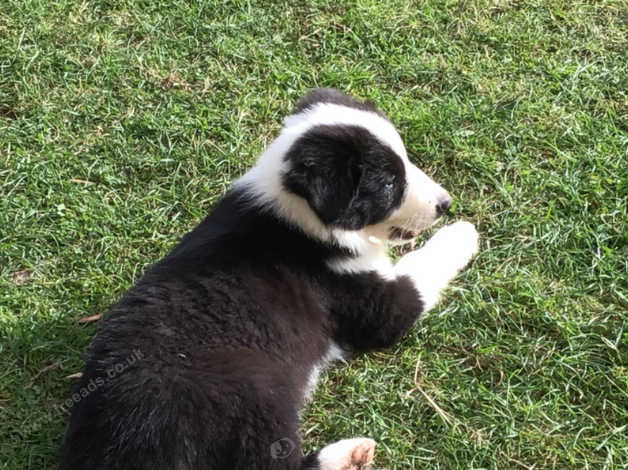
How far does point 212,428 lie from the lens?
267 centimetres

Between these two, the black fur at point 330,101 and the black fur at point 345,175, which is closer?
the black fur at point 345,175

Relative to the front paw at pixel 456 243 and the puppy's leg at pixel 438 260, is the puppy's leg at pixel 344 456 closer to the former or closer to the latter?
the puppy's leg at pixel 438 260

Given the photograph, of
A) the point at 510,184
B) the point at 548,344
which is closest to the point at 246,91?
the point at 510,184

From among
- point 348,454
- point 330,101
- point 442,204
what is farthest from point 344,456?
point 330,101

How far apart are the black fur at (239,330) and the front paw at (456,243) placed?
39 cm

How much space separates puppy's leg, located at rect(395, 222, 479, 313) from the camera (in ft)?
12.1

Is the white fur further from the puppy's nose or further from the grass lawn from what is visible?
the grass lawn

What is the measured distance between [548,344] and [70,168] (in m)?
3.19

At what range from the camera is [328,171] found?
3.04 meters

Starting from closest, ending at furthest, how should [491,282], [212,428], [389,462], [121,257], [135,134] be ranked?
1. [212,428]
2. [389,462]
3. [491,282]
4. [121,257]
5. [135,134]

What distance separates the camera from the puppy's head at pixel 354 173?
3039 mm

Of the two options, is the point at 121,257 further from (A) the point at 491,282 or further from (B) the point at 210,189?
(A) the point at 491,282

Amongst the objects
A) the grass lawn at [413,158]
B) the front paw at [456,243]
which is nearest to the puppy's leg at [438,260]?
the front paw at [456,243]

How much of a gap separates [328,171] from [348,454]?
1279 millimetres
